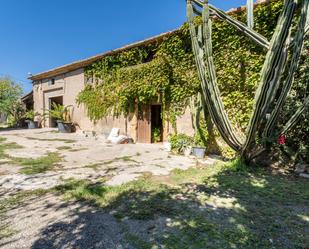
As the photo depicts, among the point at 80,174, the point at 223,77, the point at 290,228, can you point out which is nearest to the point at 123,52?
the point at 223,77

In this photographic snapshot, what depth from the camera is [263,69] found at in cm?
459

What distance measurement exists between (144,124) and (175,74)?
2956 mm

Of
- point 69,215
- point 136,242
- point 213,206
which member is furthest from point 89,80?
point 136,242

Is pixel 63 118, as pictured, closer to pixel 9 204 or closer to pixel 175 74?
pixel 175 74

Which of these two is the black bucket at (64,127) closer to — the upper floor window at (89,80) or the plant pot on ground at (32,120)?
the upper floor window at (89,80)

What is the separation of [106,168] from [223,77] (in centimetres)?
464

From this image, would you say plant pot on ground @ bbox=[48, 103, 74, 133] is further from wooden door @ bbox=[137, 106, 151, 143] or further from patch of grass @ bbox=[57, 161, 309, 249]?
patch of grass @ bbox=[57, 161, 309, 249]

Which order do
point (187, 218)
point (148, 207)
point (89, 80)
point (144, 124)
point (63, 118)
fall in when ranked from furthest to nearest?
point (63, 118)
point (89, 80)
point (144, 124)
point (148, 207)
point (187, 218)

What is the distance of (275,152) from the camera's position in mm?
6246

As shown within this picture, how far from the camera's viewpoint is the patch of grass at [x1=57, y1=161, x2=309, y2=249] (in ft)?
8.44

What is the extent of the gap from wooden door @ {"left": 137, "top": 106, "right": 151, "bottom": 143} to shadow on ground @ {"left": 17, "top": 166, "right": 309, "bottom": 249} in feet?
19.4

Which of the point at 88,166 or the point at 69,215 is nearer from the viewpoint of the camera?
the point at 69,215

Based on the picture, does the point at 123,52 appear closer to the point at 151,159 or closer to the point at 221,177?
the point at 151,159

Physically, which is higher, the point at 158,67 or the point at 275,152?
the point at 158,67
